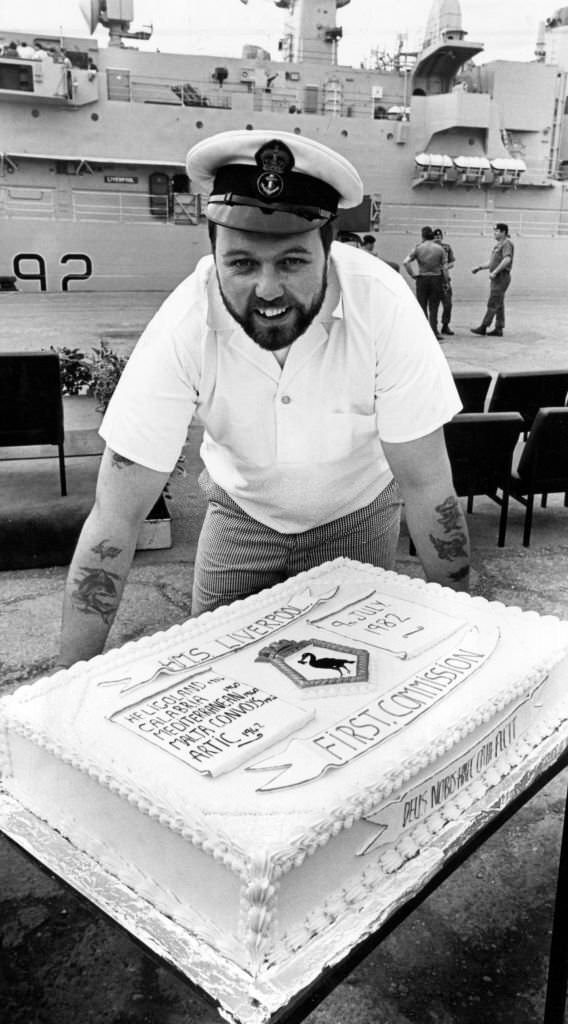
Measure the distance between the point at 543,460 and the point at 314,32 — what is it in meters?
25.3

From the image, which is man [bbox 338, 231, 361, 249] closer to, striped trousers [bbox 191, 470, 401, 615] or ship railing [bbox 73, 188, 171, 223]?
striped trousers [bbox 191, 470, 401, 615]

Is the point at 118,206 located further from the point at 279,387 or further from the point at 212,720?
the point at 212,720

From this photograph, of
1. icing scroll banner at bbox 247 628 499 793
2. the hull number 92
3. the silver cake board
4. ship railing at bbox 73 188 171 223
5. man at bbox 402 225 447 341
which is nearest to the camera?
the silver cake board

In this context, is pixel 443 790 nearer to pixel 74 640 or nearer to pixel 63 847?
pixel 63 847

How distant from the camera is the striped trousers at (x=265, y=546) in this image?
2.04m

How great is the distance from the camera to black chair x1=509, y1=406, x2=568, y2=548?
4.89 metres

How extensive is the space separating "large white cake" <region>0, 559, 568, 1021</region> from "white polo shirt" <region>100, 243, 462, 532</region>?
1.50 ft

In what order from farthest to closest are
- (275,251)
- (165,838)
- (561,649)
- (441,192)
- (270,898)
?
(441,192) < (275,251) < (561,649) < (165,838) < (270,898)

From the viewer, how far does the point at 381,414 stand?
5.99 ft

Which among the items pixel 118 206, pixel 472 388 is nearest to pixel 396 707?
pixel 472 388

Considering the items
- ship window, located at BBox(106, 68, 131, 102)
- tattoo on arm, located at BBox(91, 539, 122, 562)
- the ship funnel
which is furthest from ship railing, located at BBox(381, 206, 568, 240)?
tattoo on arm, located at BBox(91, 539, 122, 562)

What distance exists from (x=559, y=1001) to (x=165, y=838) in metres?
1.15

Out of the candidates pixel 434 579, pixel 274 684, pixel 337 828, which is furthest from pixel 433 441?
pixel 337 828

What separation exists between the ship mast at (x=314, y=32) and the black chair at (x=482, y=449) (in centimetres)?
2479
